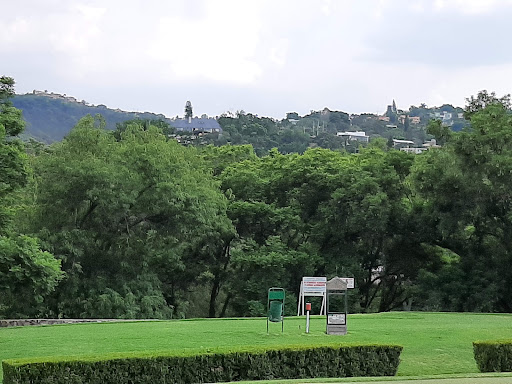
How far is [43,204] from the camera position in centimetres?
2948

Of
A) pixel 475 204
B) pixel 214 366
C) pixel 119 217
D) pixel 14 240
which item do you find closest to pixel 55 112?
pixel 119 217

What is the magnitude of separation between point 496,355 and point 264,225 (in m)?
23.3

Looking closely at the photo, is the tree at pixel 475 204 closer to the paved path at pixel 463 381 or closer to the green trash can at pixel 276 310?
the green trash can at pixel 276 310

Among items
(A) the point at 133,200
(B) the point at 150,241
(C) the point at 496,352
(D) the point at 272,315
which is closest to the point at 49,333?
(D) the point at 272,315

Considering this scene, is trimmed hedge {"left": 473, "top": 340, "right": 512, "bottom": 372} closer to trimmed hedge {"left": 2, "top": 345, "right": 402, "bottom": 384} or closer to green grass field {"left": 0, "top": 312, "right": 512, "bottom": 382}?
green grass field {"left": 0, "top": 312, "right": 512, "bottom": 382}

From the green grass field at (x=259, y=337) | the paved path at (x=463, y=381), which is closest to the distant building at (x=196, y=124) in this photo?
the green grass field at (x=259, y=337)

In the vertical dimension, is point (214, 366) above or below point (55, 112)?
below

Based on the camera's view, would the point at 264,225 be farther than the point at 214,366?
Yes

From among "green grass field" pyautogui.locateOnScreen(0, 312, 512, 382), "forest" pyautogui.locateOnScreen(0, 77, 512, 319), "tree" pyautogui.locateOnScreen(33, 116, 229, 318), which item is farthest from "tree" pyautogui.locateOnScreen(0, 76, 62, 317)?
"tree" pyautogui.locateOnScreen(33, 116, 229, 318)

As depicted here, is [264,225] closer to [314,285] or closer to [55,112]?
[314,285]

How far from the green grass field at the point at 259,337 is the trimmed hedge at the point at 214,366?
49cm

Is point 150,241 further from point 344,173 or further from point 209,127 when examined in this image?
point 209,127

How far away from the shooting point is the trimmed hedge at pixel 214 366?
10.1 m

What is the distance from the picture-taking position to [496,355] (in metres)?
12.0
